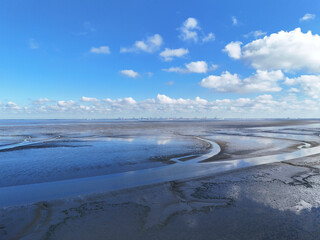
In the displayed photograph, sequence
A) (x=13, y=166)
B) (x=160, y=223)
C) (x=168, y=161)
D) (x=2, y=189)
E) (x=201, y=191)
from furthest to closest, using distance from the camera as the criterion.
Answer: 1. (x=168, y=161)
2. (x=13, y=166)
3. (x=2, y=189)
4. (x=201, y=191)
5. (x=160, y=223)

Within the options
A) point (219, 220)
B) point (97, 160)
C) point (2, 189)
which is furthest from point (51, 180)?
point (219, 220)

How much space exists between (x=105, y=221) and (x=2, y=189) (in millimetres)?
6192

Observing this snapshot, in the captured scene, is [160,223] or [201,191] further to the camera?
[201,191]

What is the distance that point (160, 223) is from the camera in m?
5.30

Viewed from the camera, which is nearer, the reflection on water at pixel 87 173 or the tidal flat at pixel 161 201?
the tidal flat at pixel 161 201

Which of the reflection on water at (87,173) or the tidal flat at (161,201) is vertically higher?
the tidal flat at (161,201)

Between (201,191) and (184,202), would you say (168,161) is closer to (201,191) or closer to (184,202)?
(201,191)

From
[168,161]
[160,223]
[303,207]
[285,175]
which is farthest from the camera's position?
[168,161]

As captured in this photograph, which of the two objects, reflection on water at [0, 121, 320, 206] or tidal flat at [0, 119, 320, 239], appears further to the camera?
reflection on water at [0, 121, 320, 206]

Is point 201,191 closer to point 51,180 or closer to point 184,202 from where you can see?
point 184,202

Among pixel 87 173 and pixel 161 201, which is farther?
pixel 87 173

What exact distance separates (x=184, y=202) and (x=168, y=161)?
6.87m

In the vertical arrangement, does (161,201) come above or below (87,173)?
above

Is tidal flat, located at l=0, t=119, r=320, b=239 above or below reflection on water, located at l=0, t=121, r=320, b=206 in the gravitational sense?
above
